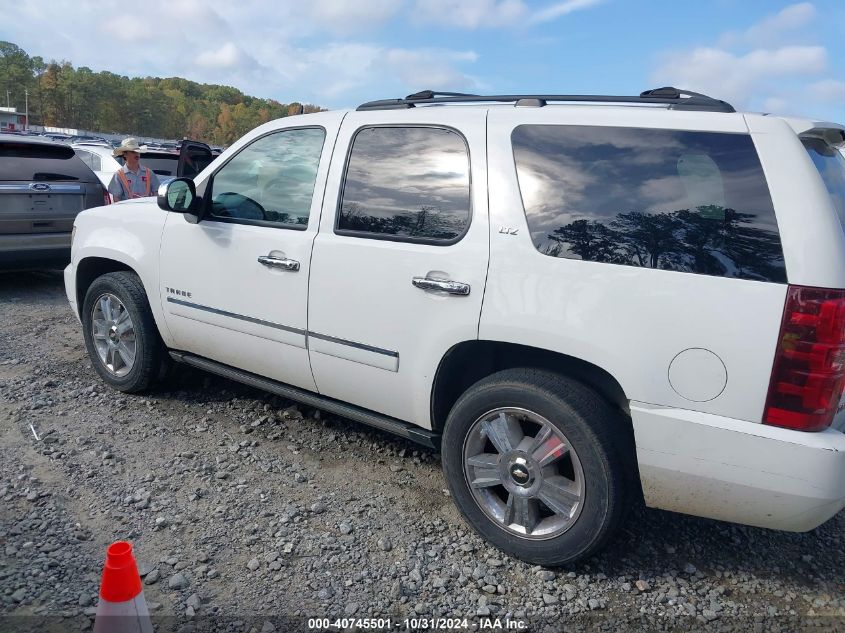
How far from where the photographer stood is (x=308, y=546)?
2979 millimetres

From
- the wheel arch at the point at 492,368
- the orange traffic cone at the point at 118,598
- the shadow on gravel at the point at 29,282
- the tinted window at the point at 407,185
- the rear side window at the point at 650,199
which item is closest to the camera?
the orange traffic cone at the point at 118,598

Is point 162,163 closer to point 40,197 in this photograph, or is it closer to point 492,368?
point 40,197

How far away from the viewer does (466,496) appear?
305 centimetres

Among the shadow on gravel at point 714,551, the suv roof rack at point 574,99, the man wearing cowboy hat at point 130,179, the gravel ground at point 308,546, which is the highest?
the suv roof rack at point 574,99

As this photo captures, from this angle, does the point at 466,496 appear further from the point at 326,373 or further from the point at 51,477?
the point at 51,477

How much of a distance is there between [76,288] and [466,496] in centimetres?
335

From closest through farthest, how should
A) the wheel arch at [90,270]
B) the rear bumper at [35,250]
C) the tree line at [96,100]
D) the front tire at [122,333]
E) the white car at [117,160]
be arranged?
the front tire at [122,333] < the wheel arch at [90,270] < the rear bumper at [35,250] < the white car at [117,160] < the tree line at [96,100]

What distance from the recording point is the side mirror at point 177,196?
3867 millimetres

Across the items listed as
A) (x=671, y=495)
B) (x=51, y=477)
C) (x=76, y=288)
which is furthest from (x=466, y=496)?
(x=76, y=288)

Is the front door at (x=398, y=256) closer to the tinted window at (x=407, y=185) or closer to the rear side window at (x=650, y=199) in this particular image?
the tinted window at (x=407, y=185)

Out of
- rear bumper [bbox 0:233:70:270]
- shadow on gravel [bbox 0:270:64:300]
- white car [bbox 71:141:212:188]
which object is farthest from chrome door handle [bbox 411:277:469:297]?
white car [bbox 71:141:212:188]

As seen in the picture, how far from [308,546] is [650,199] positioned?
2043mm

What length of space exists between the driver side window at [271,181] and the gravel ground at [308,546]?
4.30 ft

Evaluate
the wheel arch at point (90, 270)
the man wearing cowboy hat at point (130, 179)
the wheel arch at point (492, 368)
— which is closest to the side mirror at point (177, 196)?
the wheel arch at point (90, 270)
